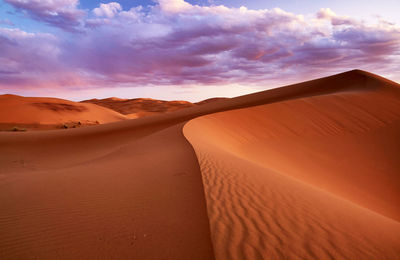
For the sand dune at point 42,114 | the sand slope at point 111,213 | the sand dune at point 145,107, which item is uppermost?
the sand dune at point 145,107

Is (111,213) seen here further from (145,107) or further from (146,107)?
(145,107)

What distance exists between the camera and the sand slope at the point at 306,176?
9.77 feet

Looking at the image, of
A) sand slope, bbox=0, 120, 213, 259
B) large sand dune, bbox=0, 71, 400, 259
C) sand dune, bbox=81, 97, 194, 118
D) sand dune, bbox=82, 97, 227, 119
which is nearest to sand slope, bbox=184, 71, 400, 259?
large sand dune, bbox=0, 71, 400, 259

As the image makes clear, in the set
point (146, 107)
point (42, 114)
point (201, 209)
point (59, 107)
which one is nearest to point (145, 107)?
point (146, 107)

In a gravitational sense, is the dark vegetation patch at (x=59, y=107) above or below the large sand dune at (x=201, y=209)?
above

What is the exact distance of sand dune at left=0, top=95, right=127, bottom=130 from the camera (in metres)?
29.4

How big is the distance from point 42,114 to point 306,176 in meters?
34.7

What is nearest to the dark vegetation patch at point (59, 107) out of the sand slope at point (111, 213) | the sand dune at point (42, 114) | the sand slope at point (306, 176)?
the sand dune at point (42, 114)

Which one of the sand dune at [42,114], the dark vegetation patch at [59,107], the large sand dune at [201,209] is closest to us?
the large sand dune at [201,209]

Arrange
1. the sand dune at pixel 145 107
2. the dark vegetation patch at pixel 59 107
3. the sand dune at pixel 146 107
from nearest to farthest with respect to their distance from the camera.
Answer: the dark vegetation patch at pixel 59 107 → the sand dune at pixel 146 107 → the sand dune at pixel 145 107

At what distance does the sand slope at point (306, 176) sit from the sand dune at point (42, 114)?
2573cm

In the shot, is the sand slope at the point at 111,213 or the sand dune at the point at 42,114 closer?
the sand slope at the point at 111,213

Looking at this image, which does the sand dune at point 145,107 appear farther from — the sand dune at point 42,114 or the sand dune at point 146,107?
the sand dune at point 42,114

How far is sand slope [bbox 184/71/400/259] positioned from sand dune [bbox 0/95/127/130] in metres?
25.7
